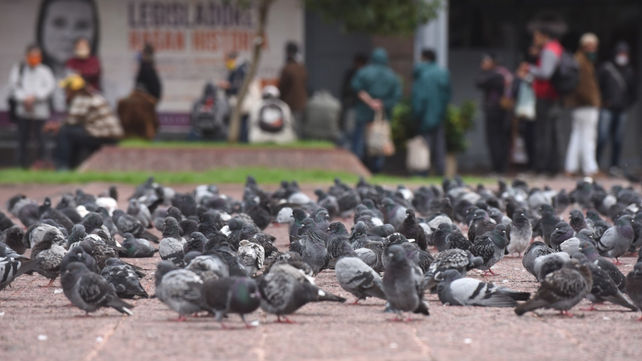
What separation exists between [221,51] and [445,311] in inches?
→ 549

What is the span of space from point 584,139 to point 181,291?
1140 cm

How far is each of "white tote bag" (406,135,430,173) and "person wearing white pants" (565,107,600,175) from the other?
7.24ft

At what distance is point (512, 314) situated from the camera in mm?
5930

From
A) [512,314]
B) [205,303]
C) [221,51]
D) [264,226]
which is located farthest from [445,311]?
[221,51]

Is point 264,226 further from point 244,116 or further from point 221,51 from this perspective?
point 221,51

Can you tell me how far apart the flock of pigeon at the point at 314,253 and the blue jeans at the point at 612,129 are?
19.0 ft

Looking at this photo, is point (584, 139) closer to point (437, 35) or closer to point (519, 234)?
point (437, 35)

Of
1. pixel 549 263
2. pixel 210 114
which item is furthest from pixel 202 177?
pixel 549 263

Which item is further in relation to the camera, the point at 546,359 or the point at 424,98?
the point at 424,98

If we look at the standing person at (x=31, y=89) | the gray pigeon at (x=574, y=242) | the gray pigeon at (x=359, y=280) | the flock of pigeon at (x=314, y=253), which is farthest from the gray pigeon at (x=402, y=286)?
the standing person at (x=31, y=89)

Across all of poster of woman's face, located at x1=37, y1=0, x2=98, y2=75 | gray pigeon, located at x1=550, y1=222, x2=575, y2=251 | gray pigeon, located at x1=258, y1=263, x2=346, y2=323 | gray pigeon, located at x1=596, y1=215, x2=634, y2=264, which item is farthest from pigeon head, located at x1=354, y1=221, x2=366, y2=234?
Answer: poster of woman's face, located at x1=37, y1=0, x2=98, y2=75

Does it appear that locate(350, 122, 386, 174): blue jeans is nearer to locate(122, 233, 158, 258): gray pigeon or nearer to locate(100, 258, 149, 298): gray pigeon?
locate(122, 233, 158, 258): gray pigeon

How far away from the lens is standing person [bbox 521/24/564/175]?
1522cm

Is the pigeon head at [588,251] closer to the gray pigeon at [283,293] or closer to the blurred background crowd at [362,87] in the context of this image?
the gray pigeon at [283,293]
